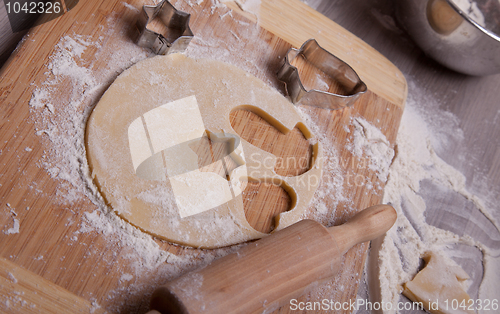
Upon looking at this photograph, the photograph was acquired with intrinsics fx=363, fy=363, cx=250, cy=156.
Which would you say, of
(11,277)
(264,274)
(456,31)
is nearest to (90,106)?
(11,277)

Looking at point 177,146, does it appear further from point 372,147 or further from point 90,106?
point 372,147

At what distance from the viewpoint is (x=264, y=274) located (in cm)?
71

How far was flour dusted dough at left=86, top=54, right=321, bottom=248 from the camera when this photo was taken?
2.60 ft

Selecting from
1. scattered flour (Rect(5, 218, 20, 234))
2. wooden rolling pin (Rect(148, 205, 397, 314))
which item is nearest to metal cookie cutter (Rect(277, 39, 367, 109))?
wooden rolling pin (Rect(148, 205, 397, 314))

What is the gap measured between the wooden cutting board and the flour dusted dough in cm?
4

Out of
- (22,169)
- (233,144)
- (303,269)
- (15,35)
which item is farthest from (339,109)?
(15,35)

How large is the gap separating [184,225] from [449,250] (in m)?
0.84

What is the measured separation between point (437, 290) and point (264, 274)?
1.89ft

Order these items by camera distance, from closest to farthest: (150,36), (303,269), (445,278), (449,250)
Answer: (303,269) → (150,36) → (445,278) → (449,250)

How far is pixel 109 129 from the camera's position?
0.82 m

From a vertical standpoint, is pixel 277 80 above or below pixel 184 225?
above

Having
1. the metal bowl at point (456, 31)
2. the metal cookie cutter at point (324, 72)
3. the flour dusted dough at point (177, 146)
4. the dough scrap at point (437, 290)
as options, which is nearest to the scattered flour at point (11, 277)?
the flour dusted dough at point (177, 146)

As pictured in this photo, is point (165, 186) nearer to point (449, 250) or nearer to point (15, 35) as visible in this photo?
point (15, 35)

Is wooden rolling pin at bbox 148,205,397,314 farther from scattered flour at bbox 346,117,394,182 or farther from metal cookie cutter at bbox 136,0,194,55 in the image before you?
metal cookie cutter at bbox 136,0,194,55
